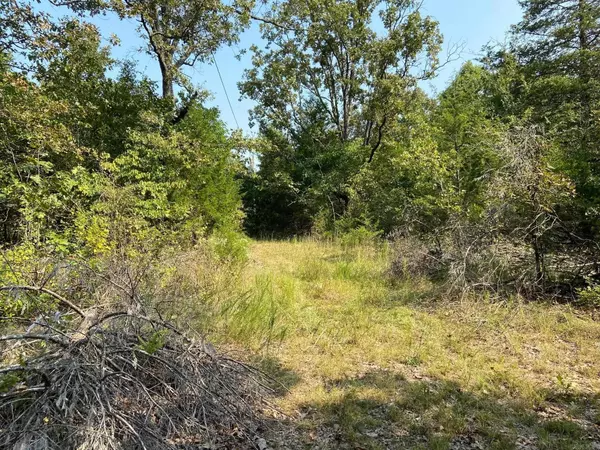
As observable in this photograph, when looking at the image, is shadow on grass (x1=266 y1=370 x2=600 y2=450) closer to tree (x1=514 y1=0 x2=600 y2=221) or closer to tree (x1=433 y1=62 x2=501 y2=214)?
tree (x1=433 y1=62 x2=501 y2=214)

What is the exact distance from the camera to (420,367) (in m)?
3.75

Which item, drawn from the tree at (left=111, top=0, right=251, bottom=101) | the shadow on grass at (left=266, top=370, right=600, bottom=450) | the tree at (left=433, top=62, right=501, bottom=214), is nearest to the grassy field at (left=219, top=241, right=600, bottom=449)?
the shadow on grass at (left=266, top=370, right=600, bottom=450)

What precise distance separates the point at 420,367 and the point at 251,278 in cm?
342

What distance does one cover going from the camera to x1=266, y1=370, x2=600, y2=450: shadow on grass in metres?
2.58

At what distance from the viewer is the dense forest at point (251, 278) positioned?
2.52 meters

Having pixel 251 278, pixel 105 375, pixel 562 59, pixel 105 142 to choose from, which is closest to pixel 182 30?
pixel 105 142

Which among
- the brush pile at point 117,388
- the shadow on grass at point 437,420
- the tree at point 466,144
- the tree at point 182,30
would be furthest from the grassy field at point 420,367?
the tree at point 182,30

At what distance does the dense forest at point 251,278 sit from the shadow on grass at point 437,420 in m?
0.02

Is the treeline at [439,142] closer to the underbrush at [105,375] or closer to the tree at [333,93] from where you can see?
the tree at [333,93]

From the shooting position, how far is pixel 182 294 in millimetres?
4930

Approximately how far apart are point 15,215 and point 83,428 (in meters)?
5.01

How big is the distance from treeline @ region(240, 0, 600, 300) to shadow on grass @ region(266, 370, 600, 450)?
265 cm

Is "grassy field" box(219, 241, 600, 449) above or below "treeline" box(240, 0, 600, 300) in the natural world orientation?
below

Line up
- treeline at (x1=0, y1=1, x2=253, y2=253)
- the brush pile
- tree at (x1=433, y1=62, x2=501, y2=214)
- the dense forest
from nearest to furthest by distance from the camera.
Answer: the brush pile < the dense forest < treeline at (x1=0, y1=1, x2=253, y2=253) < tree at (x1=433, y1=62, x2=501, y2=214)
